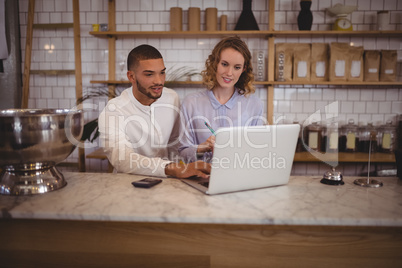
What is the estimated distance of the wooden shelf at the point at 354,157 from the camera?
309 centimetres

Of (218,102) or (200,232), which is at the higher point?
(218,102)

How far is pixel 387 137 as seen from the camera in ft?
11.1

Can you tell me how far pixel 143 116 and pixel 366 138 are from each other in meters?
2.46

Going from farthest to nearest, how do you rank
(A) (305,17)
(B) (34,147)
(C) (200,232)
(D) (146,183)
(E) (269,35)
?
(E) (269,35)
(A) (305,17)
(D) (146,183)
(B) (34,147)
(C) (200,232)

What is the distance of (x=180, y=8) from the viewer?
3406 millimetres

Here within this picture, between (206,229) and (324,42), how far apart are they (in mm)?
3027

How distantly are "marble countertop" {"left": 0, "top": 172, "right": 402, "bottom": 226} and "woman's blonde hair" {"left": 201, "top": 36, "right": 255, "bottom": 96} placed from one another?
981mm

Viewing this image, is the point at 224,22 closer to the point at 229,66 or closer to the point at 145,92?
the point at 229,66

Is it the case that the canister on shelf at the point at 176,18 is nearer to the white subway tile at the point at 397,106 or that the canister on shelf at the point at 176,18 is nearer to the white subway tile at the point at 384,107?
the white subway tile at the point at 384,107

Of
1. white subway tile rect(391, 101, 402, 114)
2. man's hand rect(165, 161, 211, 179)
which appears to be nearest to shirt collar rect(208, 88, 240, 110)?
man's hand rect(165, 161, 211, 179)

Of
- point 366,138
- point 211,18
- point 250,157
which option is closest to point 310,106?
point 366,138

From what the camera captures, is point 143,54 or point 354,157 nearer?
point 143,54

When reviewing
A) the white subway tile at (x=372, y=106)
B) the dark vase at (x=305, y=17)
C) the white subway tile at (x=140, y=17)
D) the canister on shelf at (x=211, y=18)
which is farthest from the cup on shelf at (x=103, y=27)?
the white subway tile at (x=372, y=106)

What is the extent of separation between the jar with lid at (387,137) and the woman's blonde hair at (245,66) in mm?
1873
